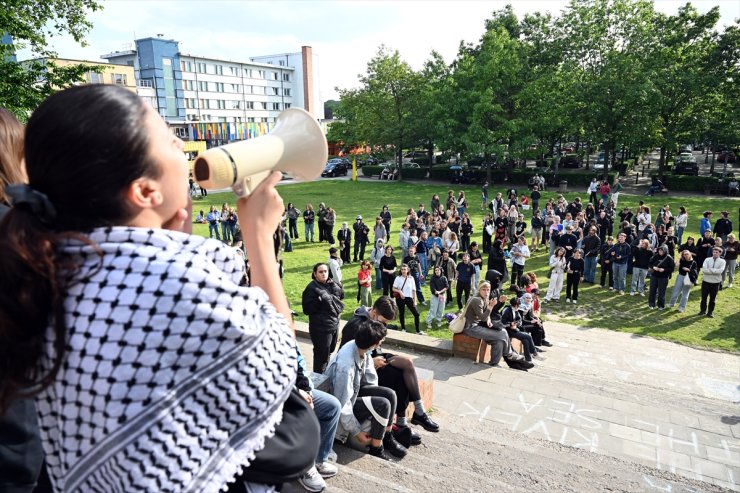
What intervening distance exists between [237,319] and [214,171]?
53 centimetres

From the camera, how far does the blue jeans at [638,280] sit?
1494cm

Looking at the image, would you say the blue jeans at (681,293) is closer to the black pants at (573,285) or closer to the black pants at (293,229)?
the black pants at (573,285)

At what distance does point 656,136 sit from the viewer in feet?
110

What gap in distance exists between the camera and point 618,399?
8.38 m

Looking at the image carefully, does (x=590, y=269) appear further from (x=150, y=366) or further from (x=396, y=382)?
(x=150, y=366)

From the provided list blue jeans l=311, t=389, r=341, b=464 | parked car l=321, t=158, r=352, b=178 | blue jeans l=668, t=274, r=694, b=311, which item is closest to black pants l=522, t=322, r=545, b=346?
→ blue jeans l=668, t=274, r=694, b=311

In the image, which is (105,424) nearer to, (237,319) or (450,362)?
(237,319)

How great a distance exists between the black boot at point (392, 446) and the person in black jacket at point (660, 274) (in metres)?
11.3

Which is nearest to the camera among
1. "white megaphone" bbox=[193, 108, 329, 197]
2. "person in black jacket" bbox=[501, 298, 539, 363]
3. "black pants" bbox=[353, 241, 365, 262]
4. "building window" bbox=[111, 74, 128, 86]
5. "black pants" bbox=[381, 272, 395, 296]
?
"white megaphone" bbox=[193, 108, 329, 197]

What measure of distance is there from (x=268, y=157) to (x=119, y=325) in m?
0.72

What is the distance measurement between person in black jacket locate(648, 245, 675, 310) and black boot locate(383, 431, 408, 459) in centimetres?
1128

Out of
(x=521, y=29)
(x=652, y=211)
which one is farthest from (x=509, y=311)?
(x=521, y=29)

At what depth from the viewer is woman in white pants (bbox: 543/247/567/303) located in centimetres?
1462

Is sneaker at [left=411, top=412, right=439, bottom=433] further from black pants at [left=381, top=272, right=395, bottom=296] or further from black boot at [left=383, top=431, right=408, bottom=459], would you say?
black pants at [left=381, top=272, right=395, bottom=296]
